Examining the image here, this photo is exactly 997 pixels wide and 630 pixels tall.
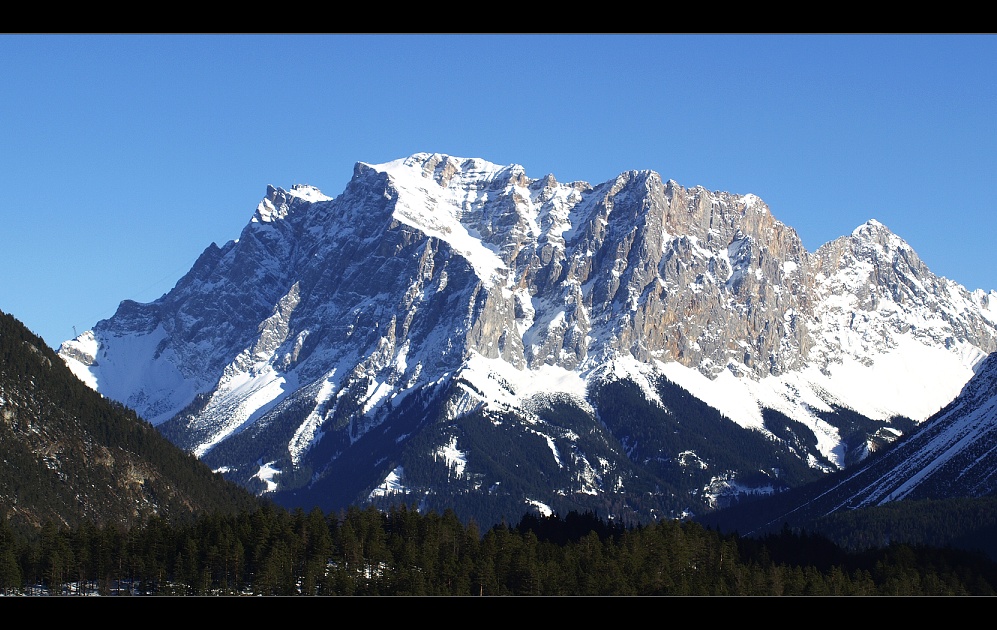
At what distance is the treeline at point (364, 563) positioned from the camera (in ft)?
483

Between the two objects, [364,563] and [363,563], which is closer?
[363,563]

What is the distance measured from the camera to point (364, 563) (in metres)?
160

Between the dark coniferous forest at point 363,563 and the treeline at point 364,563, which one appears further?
the treeline at point 364,563

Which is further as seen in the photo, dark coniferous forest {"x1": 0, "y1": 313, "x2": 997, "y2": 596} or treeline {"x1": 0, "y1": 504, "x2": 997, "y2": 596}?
treeline {"x1": 0, "y1": 504, "x2": 997, "y2": 596}

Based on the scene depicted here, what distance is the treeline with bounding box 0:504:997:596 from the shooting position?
147 m

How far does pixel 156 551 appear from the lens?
15425 centimetres
